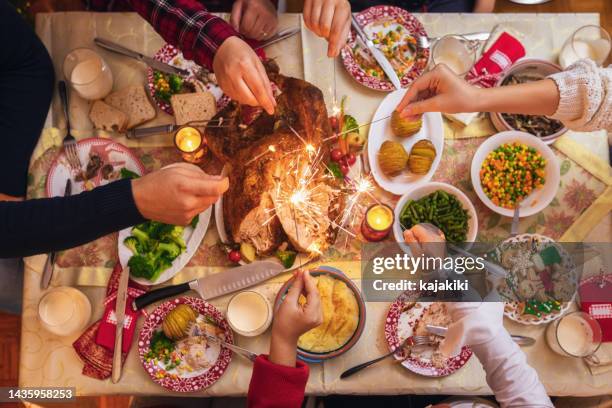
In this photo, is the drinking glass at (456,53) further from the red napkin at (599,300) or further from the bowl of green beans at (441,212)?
the red napkin at (599,300)

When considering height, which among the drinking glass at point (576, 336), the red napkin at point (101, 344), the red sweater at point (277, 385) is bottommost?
the red napkin at point (101, 344)

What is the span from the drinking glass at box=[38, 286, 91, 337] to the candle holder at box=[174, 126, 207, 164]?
2.23 ft

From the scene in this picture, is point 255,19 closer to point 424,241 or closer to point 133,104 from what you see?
point 133,104

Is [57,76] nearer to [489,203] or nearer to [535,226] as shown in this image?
[489,203]

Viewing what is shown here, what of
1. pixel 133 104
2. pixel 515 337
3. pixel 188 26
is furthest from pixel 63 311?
pixel 515 337

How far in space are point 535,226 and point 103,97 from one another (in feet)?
6.12

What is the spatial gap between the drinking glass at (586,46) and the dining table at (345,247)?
65 mm

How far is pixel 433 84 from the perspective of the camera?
177 cm

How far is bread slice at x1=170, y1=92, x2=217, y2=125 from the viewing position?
1.93 metres

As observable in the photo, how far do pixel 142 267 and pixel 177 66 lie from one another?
34.0 inches

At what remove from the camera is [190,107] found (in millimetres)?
1933

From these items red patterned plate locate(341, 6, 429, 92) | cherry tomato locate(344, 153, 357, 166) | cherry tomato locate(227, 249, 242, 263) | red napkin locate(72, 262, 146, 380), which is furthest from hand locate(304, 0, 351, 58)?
red napkin locate(72, 262, 146, 380)

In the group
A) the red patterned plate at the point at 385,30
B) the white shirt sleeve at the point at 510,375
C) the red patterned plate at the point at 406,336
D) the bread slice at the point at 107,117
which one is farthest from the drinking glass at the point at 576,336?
the bread slice at the point at 107,117

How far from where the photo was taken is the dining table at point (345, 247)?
5.88ft
